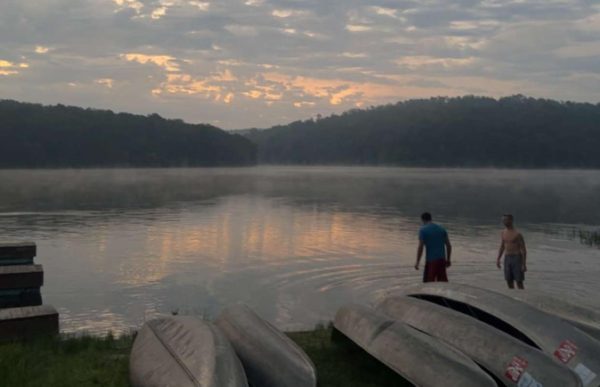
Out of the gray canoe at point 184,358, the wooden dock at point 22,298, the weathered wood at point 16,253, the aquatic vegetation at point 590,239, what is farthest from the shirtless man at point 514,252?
the aquatic vegetation at point 590,239

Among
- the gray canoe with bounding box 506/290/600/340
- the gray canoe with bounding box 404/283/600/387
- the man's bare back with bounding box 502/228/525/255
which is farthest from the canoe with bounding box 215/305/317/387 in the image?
the man's bare back with bounding box 502/228/525/255

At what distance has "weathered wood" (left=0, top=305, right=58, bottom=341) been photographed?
8.33 metres

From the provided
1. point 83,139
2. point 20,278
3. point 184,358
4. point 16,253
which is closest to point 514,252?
point 184,358

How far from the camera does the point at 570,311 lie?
825cm

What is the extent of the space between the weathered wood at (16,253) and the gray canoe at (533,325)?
891 cm

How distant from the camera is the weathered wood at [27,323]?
8.33m

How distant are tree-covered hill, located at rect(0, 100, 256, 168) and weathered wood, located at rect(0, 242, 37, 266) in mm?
149606

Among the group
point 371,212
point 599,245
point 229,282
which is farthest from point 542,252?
point 371,212

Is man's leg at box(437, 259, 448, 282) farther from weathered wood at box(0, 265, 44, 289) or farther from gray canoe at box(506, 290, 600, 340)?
weathered wood at box(0, 265, 44, 289)

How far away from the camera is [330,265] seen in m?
20.5

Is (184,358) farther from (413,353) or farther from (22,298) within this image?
(22,298)

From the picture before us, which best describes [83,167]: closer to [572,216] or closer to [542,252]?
[572,216]

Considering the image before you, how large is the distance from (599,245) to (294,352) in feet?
74.9

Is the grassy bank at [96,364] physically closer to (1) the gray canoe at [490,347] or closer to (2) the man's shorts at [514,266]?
(1) the gray canoe at [490,347]
